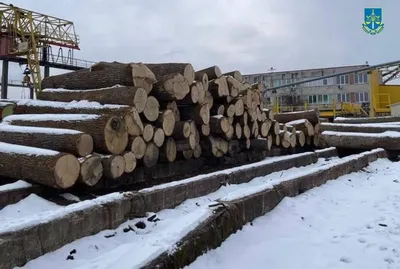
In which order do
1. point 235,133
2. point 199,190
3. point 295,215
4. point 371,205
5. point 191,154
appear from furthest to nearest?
point 235,133 < point 191,154 < point 199,190 < point 371,205 < point 295,215

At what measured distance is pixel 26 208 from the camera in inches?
188

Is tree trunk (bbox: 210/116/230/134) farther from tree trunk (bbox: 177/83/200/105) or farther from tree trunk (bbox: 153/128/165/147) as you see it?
tree trunk (bbox: 153/128/165/147)

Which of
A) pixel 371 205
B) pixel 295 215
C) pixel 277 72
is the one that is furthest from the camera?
pixel 277 72

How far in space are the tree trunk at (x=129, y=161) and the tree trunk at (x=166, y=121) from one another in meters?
0.92

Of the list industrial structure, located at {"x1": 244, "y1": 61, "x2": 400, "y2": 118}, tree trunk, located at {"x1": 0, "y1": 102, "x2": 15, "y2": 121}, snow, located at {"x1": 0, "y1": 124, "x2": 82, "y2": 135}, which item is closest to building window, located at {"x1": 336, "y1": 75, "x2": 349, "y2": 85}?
industrial structure, located at {"x1": 244, "y1": 61, "x2": 400, "y2": 118}

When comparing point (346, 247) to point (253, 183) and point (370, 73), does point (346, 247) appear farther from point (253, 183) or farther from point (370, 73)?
point (370, 73)

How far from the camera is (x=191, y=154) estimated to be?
25.8 feet

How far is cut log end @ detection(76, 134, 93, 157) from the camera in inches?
215

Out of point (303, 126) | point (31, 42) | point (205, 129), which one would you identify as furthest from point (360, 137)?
point (31, 42)

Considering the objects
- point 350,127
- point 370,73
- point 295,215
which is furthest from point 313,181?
point 370,73

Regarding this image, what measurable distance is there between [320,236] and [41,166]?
11.6 feet

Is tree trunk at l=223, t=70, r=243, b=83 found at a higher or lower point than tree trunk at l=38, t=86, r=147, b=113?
higher

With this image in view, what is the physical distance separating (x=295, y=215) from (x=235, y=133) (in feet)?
13.4

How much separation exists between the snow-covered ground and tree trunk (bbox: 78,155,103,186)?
2.42 meters
